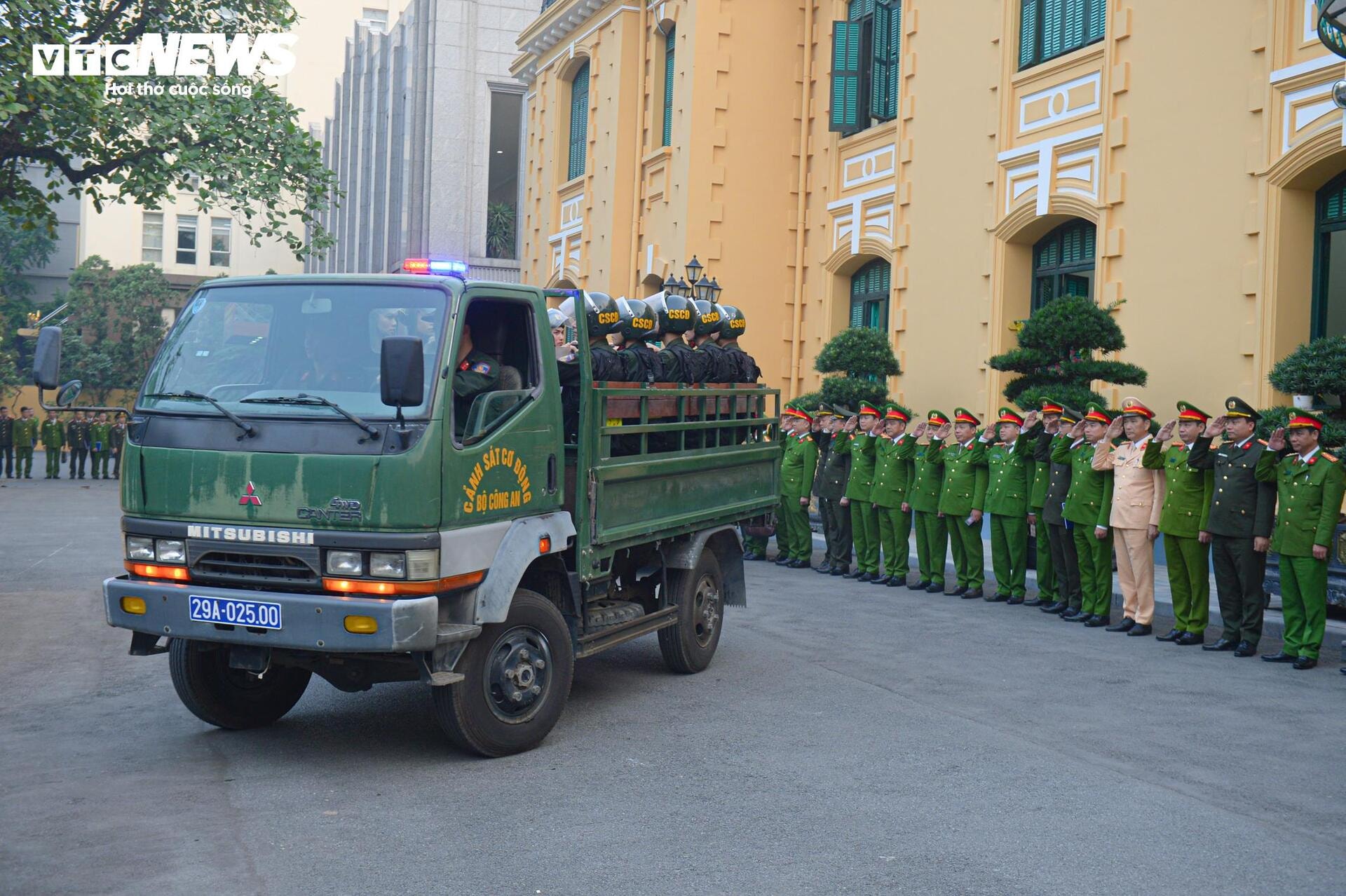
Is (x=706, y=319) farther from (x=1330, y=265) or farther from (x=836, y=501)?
(x=1330, y=265)

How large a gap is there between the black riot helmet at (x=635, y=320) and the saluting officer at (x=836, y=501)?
22.2ft

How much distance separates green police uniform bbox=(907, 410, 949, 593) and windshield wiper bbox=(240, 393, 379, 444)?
341 inches

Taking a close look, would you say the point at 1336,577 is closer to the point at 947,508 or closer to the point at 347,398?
the point at 947,508

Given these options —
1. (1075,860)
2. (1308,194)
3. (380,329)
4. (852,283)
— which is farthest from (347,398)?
(852,283)

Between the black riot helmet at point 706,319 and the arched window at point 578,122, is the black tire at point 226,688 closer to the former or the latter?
the black riot helmet at point 706,319

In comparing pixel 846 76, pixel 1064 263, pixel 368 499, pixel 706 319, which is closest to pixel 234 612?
pixel 368 499

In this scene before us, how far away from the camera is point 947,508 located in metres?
13.4

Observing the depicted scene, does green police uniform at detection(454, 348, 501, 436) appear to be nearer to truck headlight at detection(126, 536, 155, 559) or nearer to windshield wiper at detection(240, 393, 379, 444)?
windshield wiper at detection(240, 393, 379, 444)

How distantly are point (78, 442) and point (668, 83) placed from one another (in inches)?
792

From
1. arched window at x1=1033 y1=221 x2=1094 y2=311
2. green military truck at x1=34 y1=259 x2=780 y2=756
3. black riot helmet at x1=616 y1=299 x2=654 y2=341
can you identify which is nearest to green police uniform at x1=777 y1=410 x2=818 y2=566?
arched window at x1=1033 y1=221 x2=1094 y2=311

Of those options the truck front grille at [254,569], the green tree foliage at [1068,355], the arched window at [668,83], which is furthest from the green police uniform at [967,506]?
the arched window at [668,83]

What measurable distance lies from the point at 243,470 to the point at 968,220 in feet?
44.3

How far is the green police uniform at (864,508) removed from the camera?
1455cm

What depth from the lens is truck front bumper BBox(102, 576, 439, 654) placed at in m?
5.86
